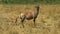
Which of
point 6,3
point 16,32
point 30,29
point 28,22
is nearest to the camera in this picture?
point 16,32

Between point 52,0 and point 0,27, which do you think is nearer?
point 0,27

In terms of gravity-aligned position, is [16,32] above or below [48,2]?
above

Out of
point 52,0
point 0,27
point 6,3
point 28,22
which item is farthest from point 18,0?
point 0,27

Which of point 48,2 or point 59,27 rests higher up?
point 59,27

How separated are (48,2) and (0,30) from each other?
1609 centimetres

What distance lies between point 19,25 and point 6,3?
13388mm

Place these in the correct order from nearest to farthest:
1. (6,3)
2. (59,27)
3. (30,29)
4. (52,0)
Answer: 1. (30,29)
2. (59,27)
3. (6,3)
4. (52,0)

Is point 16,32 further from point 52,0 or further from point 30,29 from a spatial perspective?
point 52,0

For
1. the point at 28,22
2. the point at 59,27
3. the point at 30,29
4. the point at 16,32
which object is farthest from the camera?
the point at 28,22

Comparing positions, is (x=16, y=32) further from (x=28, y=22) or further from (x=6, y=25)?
(x=28, y=22)

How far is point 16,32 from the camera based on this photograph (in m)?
10.7

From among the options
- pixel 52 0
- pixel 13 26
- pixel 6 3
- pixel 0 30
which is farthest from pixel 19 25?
pixel 52 0

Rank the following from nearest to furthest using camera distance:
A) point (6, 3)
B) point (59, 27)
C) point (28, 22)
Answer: point (59, 27)
point (28, 22)
point (6, 3)

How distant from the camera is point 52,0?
27.5m
